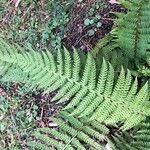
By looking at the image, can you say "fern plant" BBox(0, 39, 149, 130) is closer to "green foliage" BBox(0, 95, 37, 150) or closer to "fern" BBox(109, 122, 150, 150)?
"fern" BBox(109, 122, 150, 150)

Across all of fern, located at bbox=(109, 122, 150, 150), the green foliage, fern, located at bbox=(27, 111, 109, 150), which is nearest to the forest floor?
the green foliage

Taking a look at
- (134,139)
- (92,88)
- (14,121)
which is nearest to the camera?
(92,88)

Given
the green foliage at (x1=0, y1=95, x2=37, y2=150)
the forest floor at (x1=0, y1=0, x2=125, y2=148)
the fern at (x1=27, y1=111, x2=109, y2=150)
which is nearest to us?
the fern at (x1=27, y1=111, x2=109, y2=150)

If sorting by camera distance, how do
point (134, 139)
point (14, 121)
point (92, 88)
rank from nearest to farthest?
1. point (92, 88)
2. point (134, 139)
3. point (14, 121)

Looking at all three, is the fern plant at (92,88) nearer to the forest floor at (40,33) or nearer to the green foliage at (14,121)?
the forest floor at (40,33)

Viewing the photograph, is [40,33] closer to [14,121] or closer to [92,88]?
[14,121]

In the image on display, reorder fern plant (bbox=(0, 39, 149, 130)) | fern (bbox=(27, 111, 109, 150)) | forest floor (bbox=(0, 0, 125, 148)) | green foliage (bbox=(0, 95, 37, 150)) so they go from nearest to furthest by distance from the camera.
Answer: fern plant (bbox=(0, 39, 149, 130)) < fern (bbox=(27, 111, 109, 150)) < forest floor (bbox=(0, 0, 125, 148)) < green foliage (bbox=(0, 95, 37, 150))

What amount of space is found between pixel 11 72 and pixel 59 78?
578 mm

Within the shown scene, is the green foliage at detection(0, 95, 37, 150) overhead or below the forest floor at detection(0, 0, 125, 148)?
below

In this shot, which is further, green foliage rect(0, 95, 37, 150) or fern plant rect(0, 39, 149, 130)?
green foliage rect(0, 95, 37, 150)

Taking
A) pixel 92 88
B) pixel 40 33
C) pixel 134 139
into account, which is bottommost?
pixel 134 139

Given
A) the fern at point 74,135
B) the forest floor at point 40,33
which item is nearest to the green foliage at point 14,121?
the forest floor at point 40,33

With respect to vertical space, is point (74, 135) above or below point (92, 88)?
below

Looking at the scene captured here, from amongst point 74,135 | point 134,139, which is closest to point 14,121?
point 74,135
